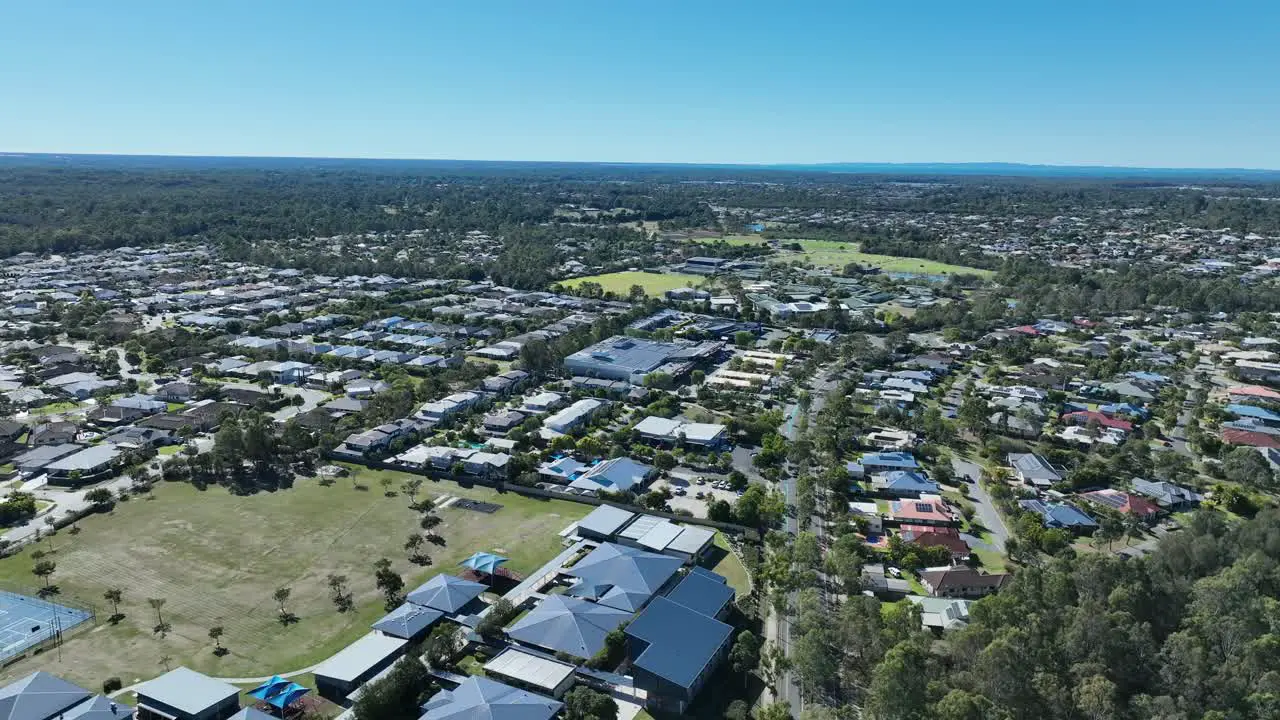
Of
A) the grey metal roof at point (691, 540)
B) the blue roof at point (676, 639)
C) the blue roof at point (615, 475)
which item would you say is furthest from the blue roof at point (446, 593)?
the blue roof at point (615, 475)

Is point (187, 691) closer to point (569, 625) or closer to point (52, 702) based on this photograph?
point (52, 702)

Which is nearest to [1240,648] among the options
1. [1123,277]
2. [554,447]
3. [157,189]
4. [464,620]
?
[464,620]

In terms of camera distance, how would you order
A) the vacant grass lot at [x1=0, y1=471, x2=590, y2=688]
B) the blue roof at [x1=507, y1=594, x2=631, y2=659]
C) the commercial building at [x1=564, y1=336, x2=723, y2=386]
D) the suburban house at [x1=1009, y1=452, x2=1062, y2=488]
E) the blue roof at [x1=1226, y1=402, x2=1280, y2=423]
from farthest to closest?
the commercial building at [x1=564, y1=336, x2=723, y2=386], the blue roof at [x1=1226, y1=402, x2=1280, y2=423], the suburban house at [x1=1009, y1=452, x2=1062, y2=488], the vacant grass lot at [x1=0, y1=471, x2=590, y2=688], the blue roof at [x1=507, y1=594, x2=631, y2=659]

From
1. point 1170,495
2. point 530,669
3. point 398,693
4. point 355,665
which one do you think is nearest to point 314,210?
point 355,665

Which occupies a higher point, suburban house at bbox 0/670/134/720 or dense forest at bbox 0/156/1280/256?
dense forest at bbox 0/156/1280/256

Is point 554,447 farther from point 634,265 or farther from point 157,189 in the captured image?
point 157,189

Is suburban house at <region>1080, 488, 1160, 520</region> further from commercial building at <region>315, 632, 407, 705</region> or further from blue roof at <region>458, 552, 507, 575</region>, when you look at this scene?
commercial building at <region>315, 632, 407, 705</region>

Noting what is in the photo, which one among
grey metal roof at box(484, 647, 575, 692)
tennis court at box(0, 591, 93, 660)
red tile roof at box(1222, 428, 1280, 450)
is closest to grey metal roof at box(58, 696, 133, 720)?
tennis court at box(0, 591, 93, 660)
